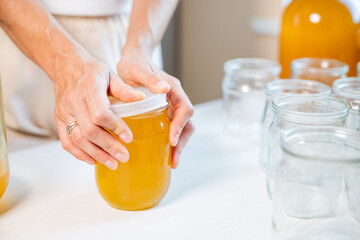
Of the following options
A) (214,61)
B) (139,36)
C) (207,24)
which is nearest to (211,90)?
(214,61)

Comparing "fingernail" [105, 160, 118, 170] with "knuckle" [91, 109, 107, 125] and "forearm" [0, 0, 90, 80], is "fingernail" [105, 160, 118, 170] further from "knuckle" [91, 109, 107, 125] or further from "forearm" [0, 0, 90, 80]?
"forearm" [0, 0, 90, 80]

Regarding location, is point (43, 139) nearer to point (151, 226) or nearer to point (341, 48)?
point (151, 226)

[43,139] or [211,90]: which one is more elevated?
[43,139]

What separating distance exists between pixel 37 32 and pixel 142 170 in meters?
0.35

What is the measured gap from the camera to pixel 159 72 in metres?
0.71

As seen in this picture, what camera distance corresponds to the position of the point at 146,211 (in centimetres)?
64

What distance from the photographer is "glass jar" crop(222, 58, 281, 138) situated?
3.30 feet

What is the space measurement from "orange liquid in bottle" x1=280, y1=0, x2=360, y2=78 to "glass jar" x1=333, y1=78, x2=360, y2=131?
32 cm

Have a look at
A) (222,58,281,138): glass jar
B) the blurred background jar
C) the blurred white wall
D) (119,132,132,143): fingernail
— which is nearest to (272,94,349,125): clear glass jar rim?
the blurred background jar

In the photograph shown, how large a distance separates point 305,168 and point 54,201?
39 cm

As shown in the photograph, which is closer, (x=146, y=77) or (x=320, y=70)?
(x=146, y=77)

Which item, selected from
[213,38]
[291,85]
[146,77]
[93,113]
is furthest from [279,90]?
[213,38]

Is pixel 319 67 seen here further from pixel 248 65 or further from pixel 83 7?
pixel 83 7

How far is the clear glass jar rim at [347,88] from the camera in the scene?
0.70 m
